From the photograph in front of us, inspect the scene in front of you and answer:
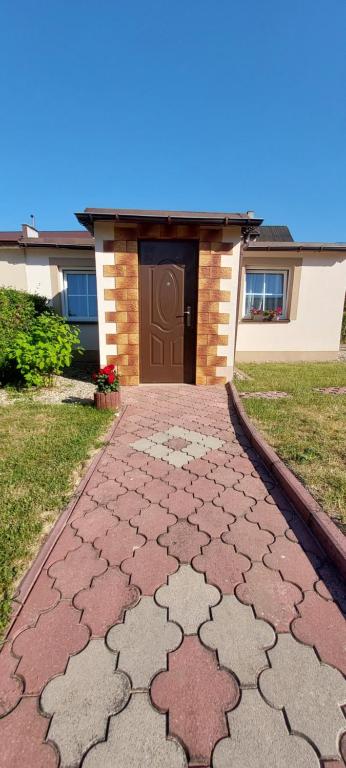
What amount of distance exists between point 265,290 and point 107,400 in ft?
21.6

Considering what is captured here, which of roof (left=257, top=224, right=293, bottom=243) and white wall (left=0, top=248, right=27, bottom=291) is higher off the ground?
roof (left=257, top=224, right=293, bottom=243)

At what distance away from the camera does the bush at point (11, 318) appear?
20.0ft

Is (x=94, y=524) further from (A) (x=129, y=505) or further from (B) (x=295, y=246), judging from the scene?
(B) (x=295, y=246)

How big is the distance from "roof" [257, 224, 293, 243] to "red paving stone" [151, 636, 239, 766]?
14.8 m

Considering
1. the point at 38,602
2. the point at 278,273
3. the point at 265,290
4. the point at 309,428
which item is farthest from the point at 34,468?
the point at 278,273

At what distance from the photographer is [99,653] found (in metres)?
1.40

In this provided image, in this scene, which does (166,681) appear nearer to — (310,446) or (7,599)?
(7,599)

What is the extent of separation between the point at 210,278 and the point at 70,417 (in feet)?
11.7

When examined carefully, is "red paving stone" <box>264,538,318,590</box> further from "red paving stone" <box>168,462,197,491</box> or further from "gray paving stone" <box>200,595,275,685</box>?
"red paving stone" <box>168,462,197,491</box>

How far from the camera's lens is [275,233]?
15266mm

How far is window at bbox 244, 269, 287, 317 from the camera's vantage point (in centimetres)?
927

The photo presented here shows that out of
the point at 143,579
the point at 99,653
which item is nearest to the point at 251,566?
the point at 143,579

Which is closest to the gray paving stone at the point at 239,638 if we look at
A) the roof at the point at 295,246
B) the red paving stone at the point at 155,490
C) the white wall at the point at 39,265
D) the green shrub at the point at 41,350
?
the red paving stone at the point at 155,490

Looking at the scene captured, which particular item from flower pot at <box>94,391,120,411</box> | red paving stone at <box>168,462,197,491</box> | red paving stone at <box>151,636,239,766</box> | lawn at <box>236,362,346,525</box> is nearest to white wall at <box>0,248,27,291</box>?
flower pot at <box>94,391,120,411</box>
